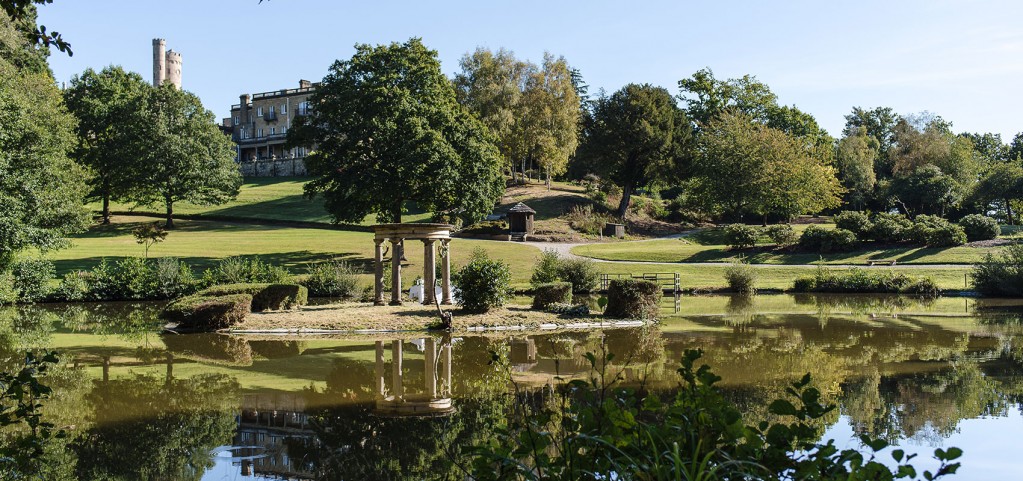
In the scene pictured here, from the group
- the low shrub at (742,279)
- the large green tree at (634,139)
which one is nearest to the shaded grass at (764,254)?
the low shrub at (742,279)

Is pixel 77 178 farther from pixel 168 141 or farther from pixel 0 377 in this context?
pixel 0 377

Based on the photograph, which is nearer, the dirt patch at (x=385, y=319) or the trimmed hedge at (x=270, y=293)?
the dirt patch at (x=385, y=319)

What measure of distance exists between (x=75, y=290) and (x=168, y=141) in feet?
85.9

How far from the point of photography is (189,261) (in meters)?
46.0

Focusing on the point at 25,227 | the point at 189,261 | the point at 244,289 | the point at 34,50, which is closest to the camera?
the point at 244,289

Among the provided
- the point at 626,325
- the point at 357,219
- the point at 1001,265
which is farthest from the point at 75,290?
the point at 1001,265

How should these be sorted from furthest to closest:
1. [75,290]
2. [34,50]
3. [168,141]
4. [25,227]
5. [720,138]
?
[720,138], [34,50], [168,141], [75,290], [25,227]

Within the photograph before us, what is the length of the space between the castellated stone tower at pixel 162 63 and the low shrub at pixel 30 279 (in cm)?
8052

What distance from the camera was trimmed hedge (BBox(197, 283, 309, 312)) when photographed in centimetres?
2766

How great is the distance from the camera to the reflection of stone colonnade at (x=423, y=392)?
12891 mm

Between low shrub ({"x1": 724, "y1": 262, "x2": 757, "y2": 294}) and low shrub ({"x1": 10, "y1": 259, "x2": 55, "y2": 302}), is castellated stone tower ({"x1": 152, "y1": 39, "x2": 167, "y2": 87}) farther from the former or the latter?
low shrub ({"x1": 724, "y1": 262, "x2": 757, "y2": 294})

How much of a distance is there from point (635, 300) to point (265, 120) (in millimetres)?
88144

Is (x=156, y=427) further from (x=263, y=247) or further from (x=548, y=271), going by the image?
(x=263, y=247)

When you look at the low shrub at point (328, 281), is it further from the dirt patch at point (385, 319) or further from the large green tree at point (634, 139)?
the large green tree at point (634, 139)
